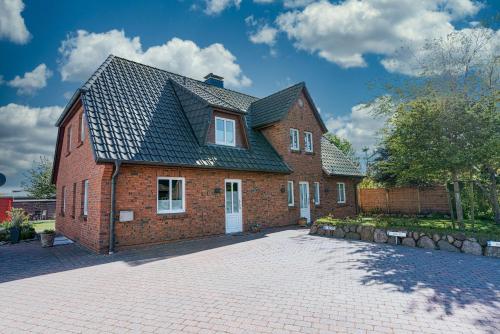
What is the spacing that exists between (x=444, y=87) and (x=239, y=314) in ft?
43.1

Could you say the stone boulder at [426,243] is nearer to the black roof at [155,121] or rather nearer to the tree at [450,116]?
the tree at [450,116]

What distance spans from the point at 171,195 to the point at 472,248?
407 inches

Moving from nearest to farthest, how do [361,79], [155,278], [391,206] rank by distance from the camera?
[155,278] < [361,79] < [391,206]

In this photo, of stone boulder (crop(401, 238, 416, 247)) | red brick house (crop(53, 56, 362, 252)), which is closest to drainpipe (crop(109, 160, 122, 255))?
red brick house (crop(53, 56, 362, 252))

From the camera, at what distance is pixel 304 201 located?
1695 centimetres

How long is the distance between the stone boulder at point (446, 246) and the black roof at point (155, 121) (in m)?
7.56

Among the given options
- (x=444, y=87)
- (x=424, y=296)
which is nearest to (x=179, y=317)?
(x=424, y=296)

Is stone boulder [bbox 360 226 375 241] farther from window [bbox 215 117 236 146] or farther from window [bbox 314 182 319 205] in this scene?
window [bbox 215 117 236 146]

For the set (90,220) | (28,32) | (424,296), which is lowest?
(424,296)

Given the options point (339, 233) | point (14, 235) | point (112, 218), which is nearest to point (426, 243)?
point (339, 233)

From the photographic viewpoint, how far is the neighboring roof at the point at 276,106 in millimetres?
16391

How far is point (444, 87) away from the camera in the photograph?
40.5 feet

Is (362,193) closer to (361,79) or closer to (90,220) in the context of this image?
(361,79)

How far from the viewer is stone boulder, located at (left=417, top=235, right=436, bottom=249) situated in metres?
9.59
